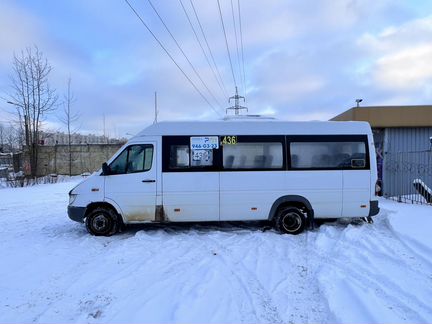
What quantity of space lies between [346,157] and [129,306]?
20.5 feet

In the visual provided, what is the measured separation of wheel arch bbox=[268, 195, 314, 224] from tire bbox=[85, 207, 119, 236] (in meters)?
3.60

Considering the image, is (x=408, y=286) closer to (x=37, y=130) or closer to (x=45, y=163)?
(x=37, y=130)

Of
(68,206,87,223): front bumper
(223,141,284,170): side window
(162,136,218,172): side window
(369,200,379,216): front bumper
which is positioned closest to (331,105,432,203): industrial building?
(369,200,379,216): front bumper

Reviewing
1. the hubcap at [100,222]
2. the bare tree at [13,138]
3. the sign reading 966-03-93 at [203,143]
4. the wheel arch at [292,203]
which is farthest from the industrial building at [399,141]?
the bare tree at [13,138]

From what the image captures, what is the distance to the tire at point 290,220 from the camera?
8.65 m

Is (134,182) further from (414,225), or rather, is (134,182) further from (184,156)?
(414,225)

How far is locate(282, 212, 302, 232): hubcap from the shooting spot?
8.65 meters

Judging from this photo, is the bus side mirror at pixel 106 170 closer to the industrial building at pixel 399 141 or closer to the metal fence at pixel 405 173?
the metal fence at pixel 405 173

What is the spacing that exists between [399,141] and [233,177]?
927 centimetres

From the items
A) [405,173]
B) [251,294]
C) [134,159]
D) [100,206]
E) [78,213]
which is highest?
[134,159]

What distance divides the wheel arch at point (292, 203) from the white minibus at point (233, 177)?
0.08 feet

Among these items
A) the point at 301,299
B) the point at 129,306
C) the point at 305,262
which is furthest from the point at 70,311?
the point at 305,262

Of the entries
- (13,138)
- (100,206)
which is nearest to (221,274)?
(100,206)

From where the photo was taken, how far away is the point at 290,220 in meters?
8.70
